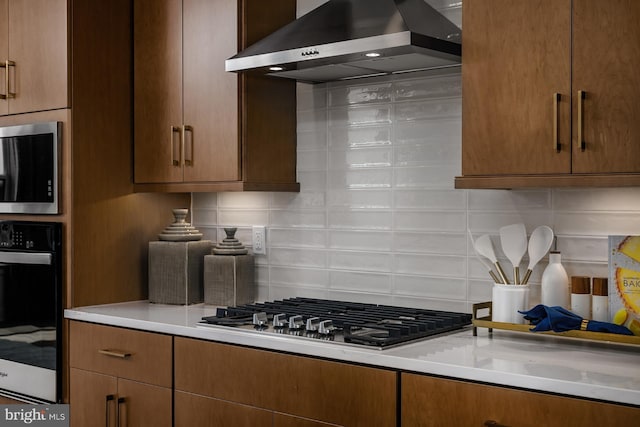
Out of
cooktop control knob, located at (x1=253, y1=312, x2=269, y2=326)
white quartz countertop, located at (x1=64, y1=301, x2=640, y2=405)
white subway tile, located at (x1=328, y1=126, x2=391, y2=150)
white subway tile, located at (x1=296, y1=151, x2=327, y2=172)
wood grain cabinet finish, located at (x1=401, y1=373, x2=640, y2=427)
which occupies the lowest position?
wood grain cabinet finish, located at (x1=401, y1=373, x2=640, y2=427)

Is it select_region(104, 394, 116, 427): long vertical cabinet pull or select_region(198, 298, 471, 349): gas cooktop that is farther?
select_region(104, 394, 116, 427): long vertical cabinet pull

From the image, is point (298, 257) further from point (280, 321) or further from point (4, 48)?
point (4, 48)

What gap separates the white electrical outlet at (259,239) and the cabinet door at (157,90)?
40 cm

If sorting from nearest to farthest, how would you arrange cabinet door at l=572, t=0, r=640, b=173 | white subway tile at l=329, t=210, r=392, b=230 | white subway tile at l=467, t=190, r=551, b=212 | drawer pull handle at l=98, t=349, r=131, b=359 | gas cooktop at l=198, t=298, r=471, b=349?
cabinet door at l=572, t=0, r=640, b=173, gas cooktop at l=198, t=298, r=471, b=349, white subway tile at l=467, t=190, r=551, b=212, drawer pull handle at l=98, t=349, r=131, b=359, white subway tile at l=329, t=210, r=392, b=230

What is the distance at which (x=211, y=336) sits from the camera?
103 inches

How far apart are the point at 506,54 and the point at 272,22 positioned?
3.81 feet

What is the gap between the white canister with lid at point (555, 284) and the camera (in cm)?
243

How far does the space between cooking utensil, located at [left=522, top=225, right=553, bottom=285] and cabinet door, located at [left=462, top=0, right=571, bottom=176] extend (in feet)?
1.00

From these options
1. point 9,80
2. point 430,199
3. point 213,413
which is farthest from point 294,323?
point 9,80

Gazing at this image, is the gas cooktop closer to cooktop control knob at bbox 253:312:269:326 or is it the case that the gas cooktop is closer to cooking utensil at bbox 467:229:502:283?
cooktop control knob at bbox 253:312:269:326

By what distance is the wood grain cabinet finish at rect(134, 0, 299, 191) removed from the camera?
121 inches

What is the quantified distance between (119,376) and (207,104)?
109 centimetres

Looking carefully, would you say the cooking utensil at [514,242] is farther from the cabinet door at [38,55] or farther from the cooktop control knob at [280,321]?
the cabinet door at [38,55]

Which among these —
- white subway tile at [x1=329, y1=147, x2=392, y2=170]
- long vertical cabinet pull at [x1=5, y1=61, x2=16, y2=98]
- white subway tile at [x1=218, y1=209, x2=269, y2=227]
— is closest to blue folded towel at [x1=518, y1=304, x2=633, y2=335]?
white subway tile at [x1=329, y1=147, x2=392, y2=170]
